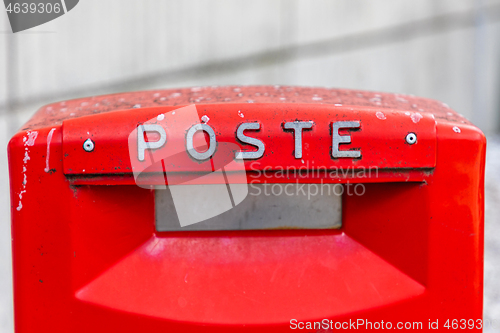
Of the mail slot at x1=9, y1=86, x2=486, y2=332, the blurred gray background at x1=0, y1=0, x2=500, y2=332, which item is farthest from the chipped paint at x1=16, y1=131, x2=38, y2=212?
the blurred gray background at x1=0, y1=0, x2=500, y2=332

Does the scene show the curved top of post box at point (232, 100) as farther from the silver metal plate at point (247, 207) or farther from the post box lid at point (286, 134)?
the silver metal plate at point (247, 207)

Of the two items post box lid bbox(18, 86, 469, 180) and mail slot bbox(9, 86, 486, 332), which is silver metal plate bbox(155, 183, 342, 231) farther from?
post box lid bbox(18, 86, 469, 180)

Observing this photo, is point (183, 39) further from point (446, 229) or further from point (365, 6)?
point (446, 229)

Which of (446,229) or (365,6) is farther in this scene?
(365,6)

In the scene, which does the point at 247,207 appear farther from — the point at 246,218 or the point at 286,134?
the point at 286,134

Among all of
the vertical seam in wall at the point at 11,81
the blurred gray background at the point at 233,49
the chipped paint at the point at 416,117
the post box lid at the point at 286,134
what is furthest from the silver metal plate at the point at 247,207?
the vertical seam in wall at the point at 11,81

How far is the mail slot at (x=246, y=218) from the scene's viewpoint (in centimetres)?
106

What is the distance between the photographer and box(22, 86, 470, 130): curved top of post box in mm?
1211

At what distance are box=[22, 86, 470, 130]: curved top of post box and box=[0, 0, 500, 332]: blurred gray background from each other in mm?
2118

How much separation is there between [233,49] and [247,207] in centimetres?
292

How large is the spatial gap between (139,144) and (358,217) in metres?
0.63

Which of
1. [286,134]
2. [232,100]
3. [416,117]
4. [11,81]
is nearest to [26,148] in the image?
[232,100]

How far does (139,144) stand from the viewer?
1042mm

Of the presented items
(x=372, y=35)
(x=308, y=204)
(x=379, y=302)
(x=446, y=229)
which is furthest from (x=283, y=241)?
A: (x=372, y=35)
